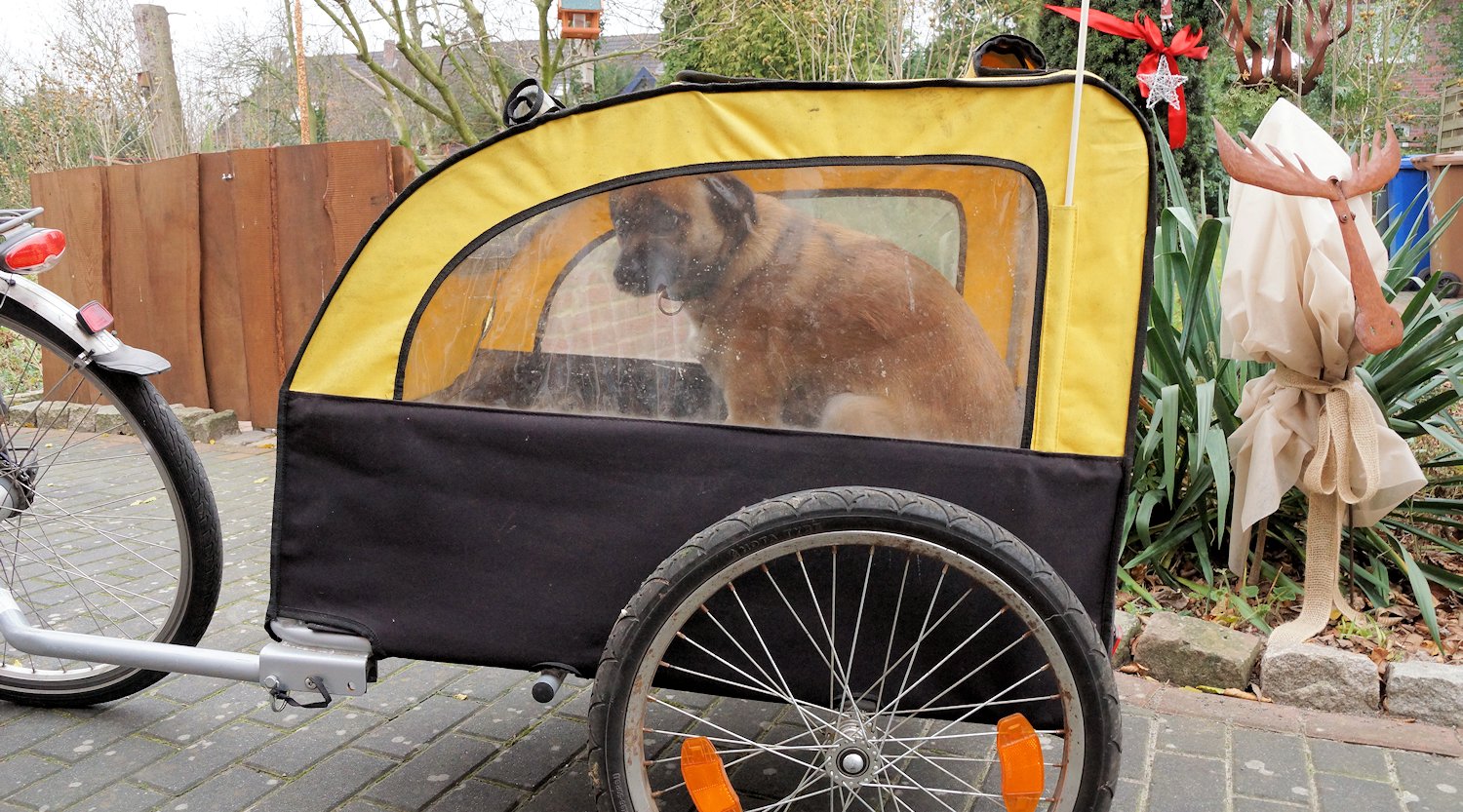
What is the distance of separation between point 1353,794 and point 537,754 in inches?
70.6

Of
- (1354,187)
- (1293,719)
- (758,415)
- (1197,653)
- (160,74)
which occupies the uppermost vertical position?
(160,74)

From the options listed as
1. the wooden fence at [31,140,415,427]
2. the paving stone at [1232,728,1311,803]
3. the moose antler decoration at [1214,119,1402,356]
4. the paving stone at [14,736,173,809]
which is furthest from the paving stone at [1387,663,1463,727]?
the wooden fence at [31,140,415,427]

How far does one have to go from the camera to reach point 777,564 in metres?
1.77

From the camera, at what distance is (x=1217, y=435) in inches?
128

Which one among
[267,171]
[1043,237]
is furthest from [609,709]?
[267,171]

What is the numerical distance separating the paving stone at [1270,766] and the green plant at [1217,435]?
73 centimetres

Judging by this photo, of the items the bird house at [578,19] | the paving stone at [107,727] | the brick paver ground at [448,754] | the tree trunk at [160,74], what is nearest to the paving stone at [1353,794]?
the brick paver ground at [448,754]

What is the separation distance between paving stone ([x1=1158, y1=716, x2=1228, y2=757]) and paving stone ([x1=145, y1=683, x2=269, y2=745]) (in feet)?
7.31

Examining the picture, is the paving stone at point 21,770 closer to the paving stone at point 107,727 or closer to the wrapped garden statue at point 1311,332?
the paving stone at point 107,727

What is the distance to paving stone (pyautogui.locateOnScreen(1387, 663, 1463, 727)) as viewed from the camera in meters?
2.60

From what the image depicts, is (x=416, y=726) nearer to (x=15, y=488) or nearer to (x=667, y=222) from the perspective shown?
(x=15, y=488)

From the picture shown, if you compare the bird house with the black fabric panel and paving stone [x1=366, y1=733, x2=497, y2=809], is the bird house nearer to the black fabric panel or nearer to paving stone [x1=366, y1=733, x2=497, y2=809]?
paving stone [x1=366, y1=733, x2=497, y2=809]

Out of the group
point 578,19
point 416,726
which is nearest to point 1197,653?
point 416,726

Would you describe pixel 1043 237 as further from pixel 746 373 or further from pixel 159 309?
pixel 159 309
